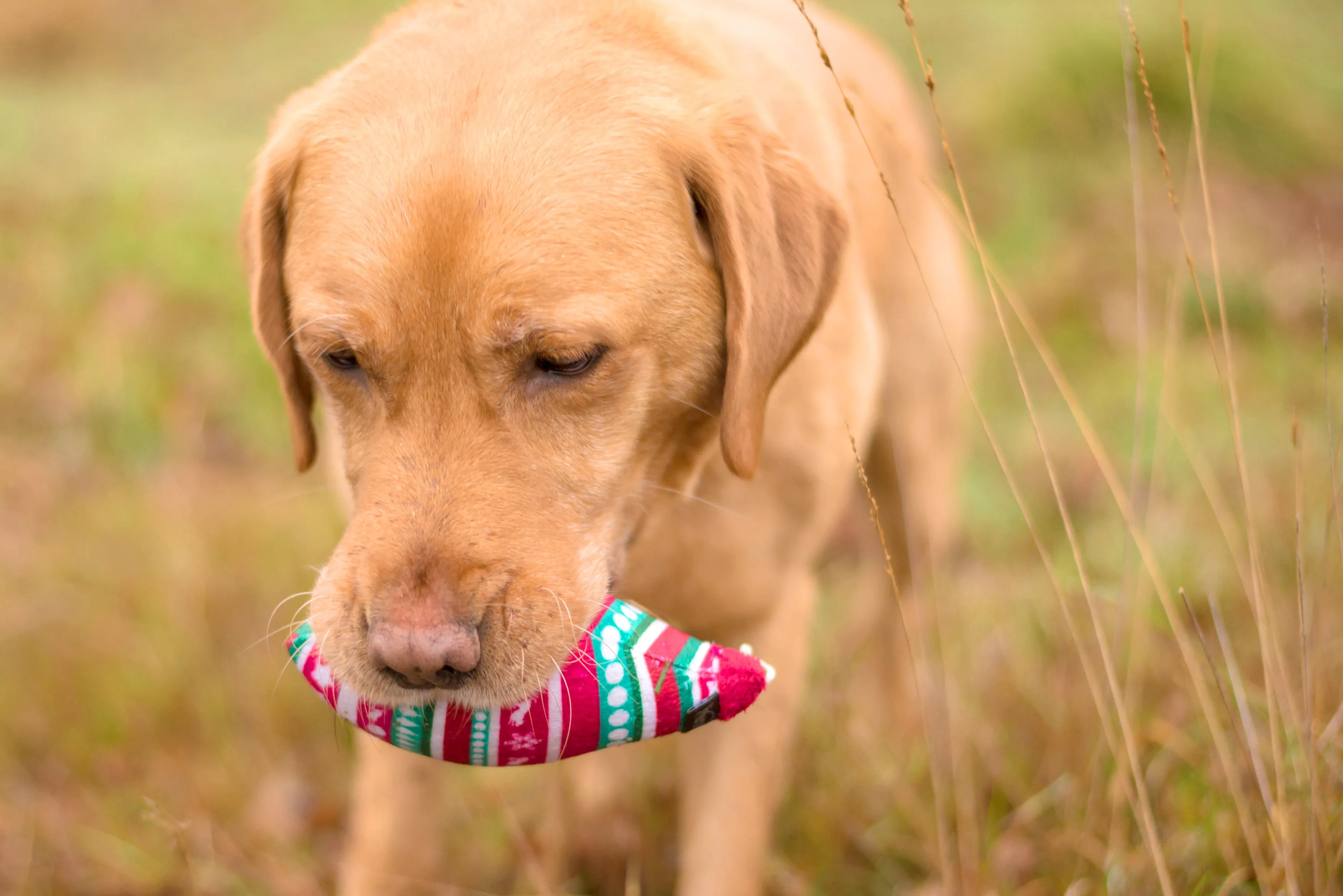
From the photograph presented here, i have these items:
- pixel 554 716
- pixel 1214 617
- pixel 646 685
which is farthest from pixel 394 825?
pixel 1214 617

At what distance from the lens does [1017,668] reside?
3.41 m

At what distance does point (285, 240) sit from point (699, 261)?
2.76 feet

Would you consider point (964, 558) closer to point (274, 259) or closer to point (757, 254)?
point (757, 254)

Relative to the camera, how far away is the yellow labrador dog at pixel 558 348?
6.11 ft

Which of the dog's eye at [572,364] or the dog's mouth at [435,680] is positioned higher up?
the dog's eye at [572,364]

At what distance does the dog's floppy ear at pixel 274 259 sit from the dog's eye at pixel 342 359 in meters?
0.23

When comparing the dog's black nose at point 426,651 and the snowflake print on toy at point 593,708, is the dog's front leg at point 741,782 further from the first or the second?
the dog's black nose at point 426,651

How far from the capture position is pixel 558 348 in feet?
6.31

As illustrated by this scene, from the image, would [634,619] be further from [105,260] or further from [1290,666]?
[105,260]

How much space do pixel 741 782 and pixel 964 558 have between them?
101 inches

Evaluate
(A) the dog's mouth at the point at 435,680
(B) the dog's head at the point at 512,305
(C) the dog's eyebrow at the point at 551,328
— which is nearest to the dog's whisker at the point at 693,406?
(B) the dog's head at the point at 512,305

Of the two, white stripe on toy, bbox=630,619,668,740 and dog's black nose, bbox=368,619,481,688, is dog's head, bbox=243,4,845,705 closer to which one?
dog's black nose, bbox=368,619,481,688

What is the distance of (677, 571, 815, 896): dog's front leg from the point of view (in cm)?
254

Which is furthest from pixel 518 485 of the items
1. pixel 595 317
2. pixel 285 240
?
pixel 285 240
